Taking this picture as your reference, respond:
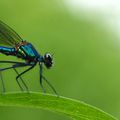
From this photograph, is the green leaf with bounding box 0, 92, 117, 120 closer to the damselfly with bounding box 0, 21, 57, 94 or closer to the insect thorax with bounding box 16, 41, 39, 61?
the damselfly with bounding box 0, 21, 57, 94

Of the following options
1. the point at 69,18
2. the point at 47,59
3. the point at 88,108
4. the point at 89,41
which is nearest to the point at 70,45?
the point at 89,41

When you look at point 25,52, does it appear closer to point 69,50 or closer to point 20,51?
point 20,51

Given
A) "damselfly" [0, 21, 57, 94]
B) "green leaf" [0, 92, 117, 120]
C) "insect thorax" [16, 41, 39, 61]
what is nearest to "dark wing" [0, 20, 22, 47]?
"damselfly" [0, 21, 57, 94]

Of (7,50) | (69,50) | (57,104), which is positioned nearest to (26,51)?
(7,50)

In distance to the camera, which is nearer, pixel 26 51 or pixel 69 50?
pixel 26 51

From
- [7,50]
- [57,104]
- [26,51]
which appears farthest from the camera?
[7,50]

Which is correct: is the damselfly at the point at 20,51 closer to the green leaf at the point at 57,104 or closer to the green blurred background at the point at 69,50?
the green leaf at the point at 57,104
